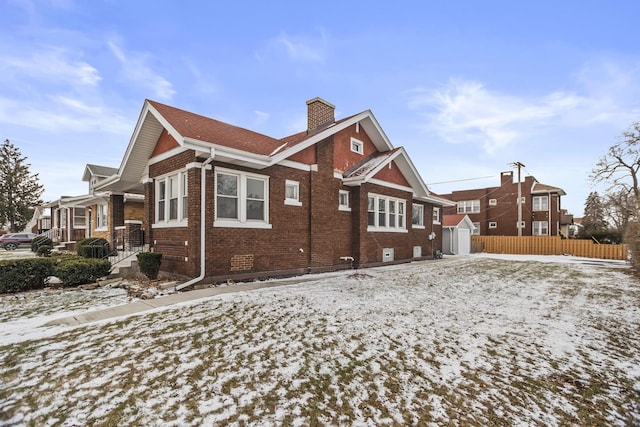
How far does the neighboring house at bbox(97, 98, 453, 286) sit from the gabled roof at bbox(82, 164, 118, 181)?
12.9 m

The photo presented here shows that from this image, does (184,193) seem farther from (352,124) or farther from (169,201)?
(352,124)

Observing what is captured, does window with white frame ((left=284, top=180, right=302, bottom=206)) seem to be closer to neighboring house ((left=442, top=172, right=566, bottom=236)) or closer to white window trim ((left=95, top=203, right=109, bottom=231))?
white window trim ((left=95, top=203, right=109, bottom=231))

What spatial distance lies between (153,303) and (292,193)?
20.0 feet

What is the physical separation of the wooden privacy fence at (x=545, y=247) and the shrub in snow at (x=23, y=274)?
29.3 m

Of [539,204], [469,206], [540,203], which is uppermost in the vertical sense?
[540,203]

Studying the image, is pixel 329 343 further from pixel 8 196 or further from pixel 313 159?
pixel 8 196

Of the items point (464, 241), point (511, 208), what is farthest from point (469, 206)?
point (464, 241)

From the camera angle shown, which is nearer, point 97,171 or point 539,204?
point 97,171

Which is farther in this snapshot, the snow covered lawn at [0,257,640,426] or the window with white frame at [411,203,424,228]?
the window with white frame at [411,203,424,228]

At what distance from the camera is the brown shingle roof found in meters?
9.37

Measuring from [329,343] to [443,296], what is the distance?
5104 mm

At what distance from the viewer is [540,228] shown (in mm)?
35812

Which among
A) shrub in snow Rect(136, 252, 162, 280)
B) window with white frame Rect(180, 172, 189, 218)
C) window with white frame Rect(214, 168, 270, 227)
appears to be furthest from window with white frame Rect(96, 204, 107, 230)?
window with white frame Rect(214, 168, 270, 227)

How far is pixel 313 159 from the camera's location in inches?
480
